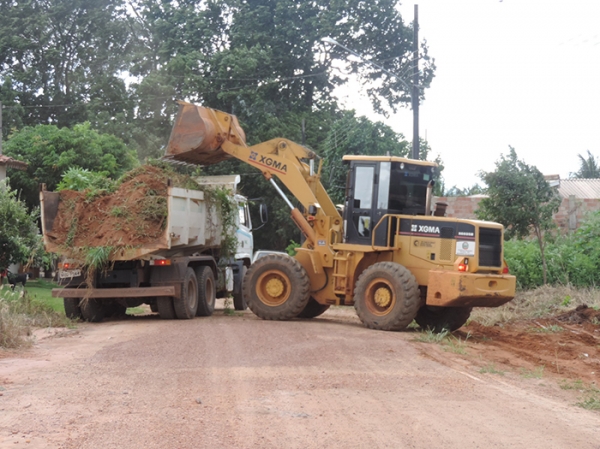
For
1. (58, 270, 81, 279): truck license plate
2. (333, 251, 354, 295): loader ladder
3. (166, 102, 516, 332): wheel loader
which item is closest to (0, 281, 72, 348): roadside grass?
(58, 270, 81, 279): truck license plate

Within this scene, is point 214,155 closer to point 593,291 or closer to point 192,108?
point 192,108

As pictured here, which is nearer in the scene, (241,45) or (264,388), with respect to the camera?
(264,388)

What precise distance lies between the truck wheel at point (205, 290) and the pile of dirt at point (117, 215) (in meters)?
2.25

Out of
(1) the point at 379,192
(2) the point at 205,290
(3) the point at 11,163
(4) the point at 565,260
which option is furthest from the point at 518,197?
(3) the point at 11,163

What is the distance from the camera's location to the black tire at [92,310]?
16.4 metres

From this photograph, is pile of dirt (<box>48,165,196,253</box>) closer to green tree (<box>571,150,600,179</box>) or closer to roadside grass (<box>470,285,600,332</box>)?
roadside grass (<box>470,285,600,332</box>)

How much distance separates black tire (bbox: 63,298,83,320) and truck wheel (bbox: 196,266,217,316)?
2443 mm

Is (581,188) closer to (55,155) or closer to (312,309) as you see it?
(55,155)

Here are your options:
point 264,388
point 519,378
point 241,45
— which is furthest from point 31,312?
point 241,45

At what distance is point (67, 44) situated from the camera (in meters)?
47.7

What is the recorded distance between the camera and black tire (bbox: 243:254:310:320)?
16.2 metres

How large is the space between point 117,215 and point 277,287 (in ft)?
11.2

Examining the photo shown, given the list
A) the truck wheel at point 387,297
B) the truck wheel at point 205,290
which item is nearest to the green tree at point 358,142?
the truck wheel at point 205,290

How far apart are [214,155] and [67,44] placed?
3350 centimetres
